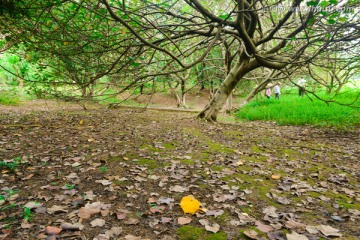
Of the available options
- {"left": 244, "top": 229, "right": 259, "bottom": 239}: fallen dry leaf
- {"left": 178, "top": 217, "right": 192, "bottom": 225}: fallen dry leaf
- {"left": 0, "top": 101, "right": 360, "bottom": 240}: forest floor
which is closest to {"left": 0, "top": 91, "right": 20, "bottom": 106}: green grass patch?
{"left": 0, "top": 101, "right": 360, "bottom": 240}: forest floor

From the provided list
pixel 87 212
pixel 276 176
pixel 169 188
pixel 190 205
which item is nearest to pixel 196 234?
pixel 190 205

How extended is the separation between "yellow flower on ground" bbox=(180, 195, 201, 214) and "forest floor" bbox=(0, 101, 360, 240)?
56mm

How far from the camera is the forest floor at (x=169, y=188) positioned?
2.21m

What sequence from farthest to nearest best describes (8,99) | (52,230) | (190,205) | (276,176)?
1. (8,99)
2. (276,176)
3. (190,205)
4. (52,230)

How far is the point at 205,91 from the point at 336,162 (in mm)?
21858

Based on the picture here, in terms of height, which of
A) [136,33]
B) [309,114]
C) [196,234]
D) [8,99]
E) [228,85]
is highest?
[136,33]

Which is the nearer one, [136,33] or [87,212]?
[87,212]

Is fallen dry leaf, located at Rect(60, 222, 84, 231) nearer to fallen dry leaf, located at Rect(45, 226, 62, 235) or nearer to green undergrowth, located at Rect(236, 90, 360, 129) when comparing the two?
fallen dry leaf, located at Rect(45, 226, 62, 235)

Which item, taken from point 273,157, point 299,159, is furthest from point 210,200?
point 299,159

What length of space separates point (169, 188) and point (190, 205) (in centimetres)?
56

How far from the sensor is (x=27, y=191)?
2.82 metres

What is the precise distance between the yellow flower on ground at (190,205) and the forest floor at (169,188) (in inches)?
2.2

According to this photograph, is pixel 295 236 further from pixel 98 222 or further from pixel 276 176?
pixel 98 222

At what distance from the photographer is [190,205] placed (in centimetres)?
256
